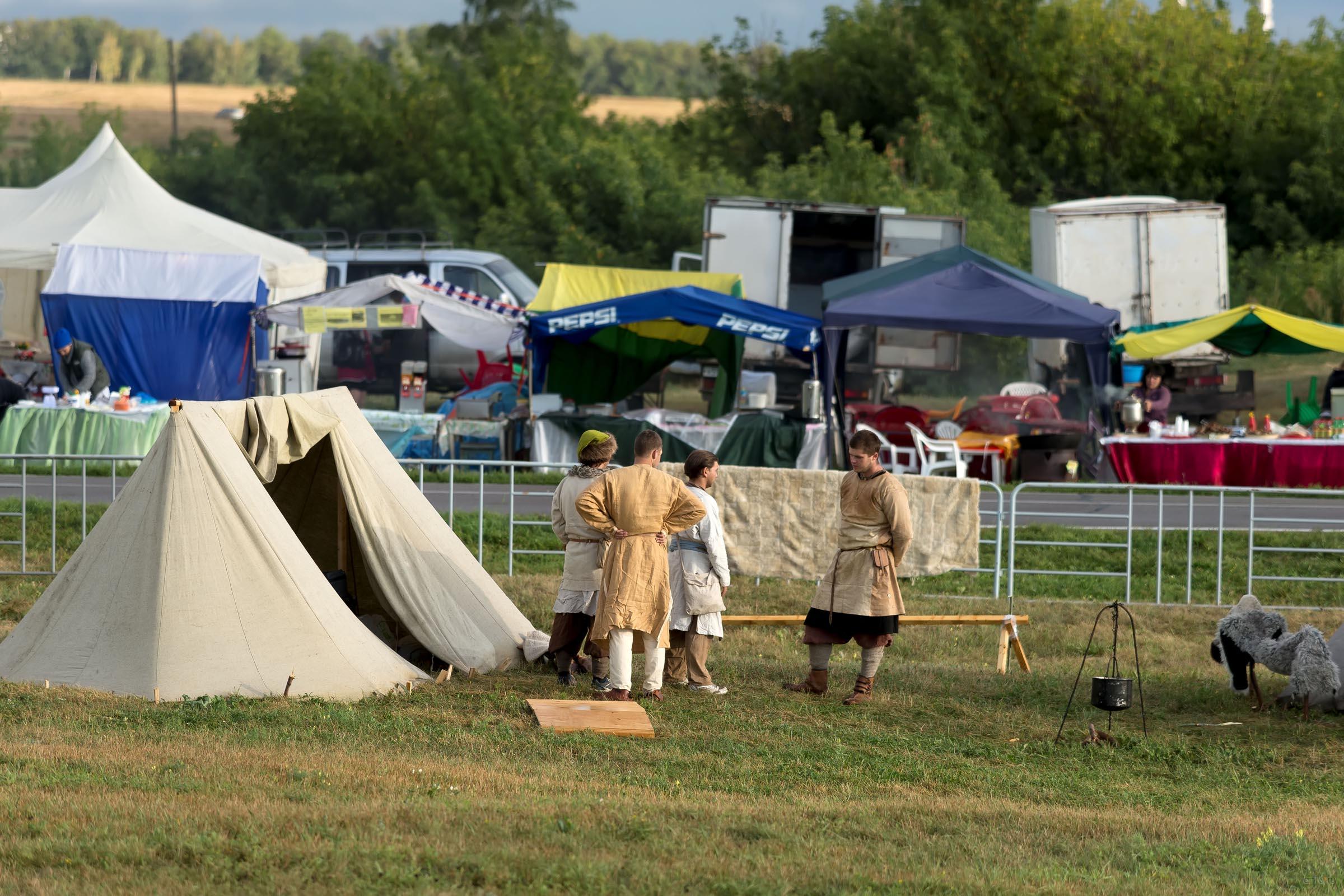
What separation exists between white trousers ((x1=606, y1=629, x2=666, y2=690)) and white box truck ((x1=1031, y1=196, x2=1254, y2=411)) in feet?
53.4

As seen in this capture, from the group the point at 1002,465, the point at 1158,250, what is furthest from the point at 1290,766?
the point at 1158,250

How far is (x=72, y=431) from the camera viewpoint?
1728 cm

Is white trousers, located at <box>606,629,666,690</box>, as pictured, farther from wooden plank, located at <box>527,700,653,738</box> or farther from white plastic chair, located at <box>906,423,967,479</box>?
white plastic chair, located at <box>906,423,967,479</box>

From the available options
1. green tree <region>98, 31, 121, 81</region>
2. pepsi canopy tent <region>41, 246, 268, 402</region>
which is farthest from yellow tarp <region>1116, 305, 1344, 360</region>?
green tree <region>98, 31, 121, 81</region>

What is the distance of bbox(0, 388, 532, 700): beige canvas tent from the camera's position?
8.49 metres

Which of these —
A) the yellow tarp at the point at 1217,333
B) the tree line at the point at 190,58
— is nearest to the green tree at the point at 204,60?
the tree line at the point at 190,58

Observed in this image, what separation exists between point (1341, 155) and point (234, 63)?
129135 mm

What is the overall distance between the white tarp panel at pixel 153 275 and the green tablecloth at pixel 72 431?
4161 millimetres

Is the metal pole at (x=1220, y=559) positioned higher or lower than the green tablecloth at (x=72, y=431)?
lower

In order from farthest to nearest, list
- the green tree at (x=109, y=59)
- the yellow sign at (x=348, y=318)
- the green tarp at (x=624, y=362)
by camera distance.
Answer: the green tree at (x=109, y=59)
the green tarp at (x=624, y=362)
the yellow sign at (x=348, y=318)

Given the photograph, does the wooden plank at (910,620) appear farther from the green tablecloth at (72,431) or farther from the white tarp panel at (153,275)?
the white tarp panel at (153,275)

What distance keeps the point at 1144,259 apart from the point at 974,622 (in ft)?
46.8

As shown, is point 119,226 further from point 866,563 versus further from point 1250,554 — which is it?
point 866,563

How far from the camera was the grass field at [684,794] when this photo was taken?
5.48 m
